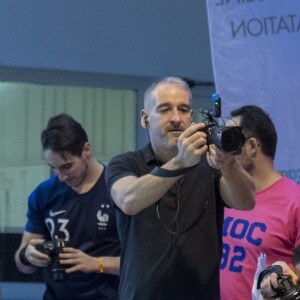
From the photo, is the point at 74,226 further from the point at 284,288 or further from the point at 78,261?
the point at 284,288

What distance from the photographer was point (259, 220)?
149 inches

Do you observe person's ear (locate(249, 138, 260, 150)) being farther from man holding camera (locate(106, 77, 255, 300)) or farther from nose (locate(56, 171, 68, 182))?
nose (locate(56, 171, 68, 182))

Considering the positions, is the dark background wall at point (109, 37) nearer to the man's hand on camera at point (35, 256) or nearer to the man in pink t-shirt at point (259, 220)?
the man's hand on camera at point (35, 256)

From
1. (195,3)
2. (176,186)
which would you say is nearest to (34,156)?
(195,3)

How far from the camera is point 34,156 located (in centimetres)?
625

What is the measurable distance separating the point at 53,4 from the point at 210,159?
3142mm

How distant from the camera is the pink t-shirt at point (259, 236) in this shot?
369 centimetres

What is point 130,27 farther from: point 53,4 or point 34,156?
point 34,156

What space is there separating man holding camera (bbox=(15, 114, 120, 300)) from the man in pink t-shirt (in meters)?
0.68

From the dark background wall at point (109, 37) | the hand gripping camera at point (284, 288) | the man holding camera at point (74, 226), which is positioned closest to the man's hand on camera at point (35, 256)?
the man holding camera at point (74, 226)

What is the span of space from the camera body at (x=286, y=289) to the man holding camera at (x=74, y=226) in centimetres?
119

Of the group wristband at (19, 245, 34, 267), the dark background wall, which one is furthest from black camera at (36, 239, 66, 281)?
the dark background wall

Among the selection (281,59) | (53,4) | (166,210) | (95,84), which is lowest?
(166,210)

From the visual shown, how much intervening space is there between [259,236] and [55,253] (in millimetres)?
1083
